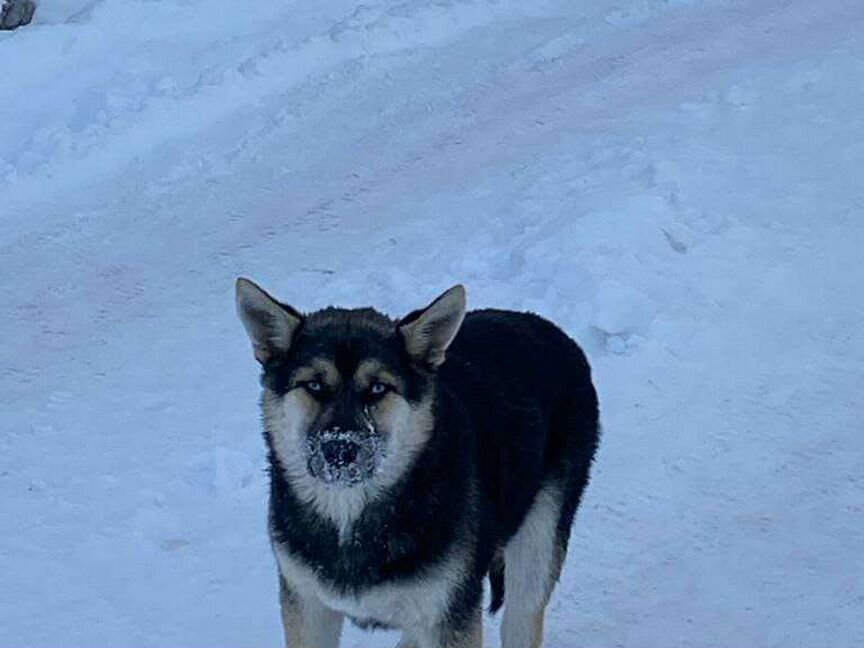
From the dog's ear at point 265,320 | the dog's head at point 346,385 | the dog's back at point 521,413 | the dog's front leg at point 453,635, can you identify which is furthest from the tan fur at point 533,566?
the dog's ear at point 265,320

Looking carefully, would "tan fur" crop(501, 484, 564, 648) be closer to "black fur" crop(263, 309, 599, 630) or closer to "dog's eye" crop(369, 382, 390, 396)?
"black fur" crop(263, 309, 599, 630)

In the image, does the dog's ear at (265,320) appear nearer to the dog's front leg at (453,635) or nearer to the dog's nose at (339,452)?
the dog's nose at (339,452)

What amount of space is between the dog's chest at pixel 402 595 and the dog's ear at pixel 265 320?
2.49ft

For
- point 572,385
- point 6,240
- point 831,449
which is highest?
point 572,385

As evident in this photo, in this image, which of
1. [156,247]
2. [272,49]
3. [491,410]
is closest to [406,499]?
[491,410]

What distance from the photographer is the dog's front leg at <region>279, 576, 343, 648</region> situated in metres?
5.29

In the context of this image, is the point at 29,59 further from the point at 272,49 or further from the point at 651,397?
the point at 651,397

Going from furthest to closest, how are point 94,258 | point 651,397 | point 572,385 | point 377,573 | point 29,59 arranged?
point 29,59 → point 94,258 → point 651,397 → point 572,385 → point 377,573

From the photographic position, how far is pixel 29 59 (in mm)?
12570

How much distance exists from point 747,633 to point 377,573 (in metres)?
2.30

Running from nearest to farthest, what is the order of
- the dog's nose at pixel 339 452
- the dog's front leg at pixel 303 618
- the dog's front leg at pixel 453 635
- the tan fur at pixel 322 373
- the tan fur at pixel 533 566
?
1. the dog's nose at pixel 339 452
2. the tan fur at pixel 322 373
3. the dog's front leg at pixel 453 635
4. the dog's front leg at pixel 303 618
5. the tan fur at pixel 533 566

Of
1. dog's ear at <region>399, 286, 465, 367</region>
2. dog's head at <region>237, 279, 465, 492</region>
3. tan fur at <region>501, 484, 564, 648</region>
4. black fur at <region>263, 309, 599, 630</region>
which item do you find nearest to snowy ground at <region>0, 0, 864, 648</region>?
tan fur at <region>501, 484, 564, 648</region>

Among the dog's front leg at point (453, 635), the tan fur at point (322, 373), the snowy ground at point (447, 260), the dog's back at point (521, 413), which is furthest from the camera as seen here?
the snowy ground at point (447, 260)

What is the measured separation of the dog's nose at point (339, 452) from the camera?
4898 millimetres
